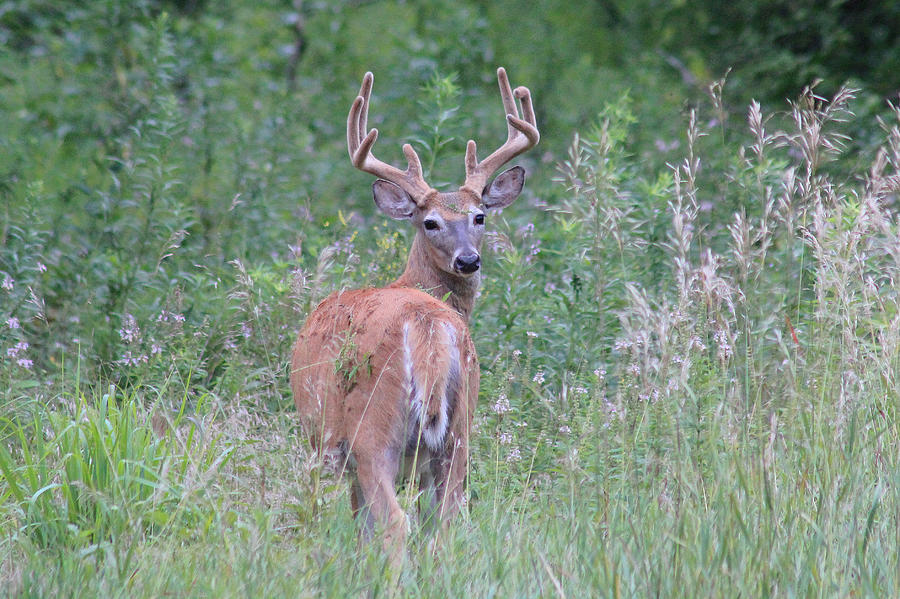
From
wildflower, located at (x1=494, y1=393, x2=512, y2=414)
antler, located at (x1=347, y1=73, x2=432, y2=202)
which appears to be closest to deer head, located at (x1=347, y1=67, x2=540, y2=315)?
antler, located at (x1=347, y1=73, x2=432, y2=202)

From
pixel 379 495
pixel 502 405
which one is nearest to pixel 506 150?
pixel 502 405

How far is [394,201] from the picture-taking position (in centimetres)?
615

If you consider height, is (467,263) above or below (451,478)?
above

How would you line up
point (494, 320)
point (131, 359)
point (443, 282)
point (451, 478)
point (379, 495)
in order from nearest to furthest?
point (379, 495) < point (451, 478) < point (131, 359) < point (443, 282) < point (494, 320)

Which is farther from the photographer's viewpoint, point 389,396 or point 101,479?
point 389,396

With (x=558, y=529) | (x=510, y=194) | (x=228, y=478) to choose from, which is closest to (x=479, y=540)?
(x=558, y=529)

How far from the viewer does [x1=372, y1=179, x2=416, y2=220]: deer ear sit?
240 inches

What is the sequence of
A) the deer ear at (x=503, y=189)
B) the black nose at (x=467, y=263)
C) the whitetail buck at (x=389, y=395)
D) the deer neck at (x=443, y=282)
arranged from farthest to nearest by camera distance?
1. the deer ear at (x=503, y=189)
2. the deer neck at (x=443, y=282)
3. the black nose at (x=467, y=263)
4. the whitetail buck at (x=389, y=395)

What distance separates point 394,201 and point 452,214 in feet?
1.41

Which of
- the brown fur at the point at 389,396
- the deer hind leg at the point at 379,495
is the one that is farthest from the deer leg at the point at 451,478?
Result: the deer hind leg at the point at 379,495

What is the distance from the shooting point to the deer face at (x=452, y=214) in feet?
18.6

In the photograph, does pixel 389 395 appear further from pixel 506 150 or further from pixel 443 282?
pixel 506 150

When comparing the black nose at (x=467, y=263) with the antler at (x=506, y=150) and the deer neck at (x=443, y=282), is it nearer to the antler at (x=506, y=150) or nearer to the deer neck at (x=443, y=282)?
the deer neck at (x=443, y=282)

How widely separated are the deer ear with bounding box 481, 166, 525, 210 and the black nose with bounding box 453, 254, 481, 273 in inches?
32.0
